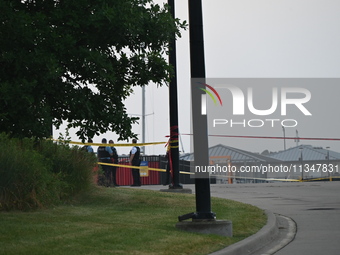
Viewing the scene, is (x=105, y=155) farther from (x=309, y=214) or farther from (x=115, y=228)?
(x=115, y=228)

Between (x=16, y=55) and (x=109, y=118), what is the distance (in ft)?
6.59

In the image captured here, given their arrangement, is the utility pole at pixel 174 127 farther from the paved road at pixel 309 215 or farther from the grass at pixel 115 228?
the grass at pixel 115 228

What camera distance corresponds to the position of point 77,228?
38.6ft

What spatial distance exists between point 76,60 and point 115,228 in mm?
2521

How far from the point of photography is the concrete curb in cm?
1026

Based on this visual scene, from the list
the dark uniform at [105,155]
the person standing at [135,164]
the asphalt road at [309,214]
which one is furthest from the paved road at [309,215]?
the person standing at [135,164]

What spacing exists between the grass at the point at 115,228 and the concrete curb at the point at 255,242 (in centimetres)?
15

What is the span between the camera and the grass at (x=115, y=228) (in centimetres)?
1001

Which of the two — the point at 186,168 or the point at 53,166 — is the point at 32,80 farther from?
the point at 186,168

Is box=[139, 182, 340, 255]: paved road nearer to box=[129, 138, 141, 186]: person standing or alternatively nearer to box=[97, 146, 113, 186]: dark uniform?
box=[97, 146, 113, 186]: dark uniform

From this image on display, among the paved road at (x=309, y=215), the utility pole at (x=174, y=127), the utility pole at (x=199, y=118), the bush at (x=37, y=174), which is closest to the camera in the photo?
the paved road at (x=309, y=215)

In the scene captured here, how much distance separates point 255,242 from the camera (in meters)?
11.3

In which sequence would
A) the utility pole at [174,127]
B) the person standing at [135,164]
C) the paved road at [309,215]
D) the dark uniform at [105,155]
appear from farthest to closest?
the person standing at [135,164], the dark uniform at [105,155], the utility pole at [174,127], the paved road at [309,215]

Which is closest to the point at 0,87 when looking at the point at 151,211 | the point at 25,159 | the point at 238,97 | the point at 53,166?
the point at 25,159
